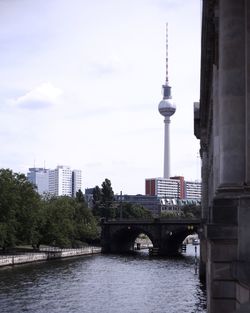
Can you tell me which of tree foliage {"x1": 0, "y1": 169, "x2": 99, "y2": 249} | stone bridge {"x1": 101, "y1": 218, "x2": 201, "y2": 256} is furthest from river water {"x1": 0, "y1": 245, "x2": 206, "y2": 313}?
stone bridge {"x1": 101, "y1": 218, "x2": 201, "y2": 256}

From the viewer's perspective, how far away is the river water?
A: 5697 cm

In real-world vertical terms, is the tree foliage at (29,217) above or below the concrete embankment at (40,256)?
above

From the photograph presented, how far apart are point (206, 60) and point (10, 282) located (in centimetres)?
4972

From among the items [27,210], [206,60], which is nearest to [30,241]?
[27,210]

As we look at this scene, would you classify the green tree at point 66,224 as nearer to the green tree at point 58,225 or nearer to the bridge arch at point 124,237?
the green tree at point 58,225

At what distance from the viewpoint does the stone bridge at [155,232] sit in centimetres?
15800

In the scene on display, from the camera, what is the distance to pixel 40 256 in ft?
375

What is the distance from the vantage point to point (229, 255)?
1970cm

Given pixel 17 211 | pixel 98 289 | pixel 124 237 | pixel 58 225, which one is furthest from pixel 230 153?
pixel 124 237

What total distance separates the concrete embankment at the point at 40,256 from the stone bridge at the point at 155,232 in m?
13.6

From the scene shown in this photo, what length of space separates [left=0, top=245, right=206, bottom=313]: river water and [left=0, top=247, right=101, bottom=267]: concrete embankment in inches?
89.1

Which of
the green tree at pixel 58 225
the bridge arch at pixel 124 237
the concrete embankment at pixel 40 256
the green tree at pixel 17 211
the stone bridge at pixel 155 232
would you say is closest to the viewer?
the concrete embankment at pixel 40 256

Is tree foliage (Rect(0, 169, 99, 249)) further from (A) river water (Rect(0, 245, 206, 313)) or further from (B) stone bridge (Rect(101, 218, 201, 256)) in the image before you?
(B) stone bridge (Rect(101, 218, 201, 256))

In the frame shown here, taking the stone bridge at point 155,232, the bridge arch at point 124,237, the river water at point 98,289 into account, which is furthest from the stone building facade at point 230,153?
the bridge arch at point 124,237
